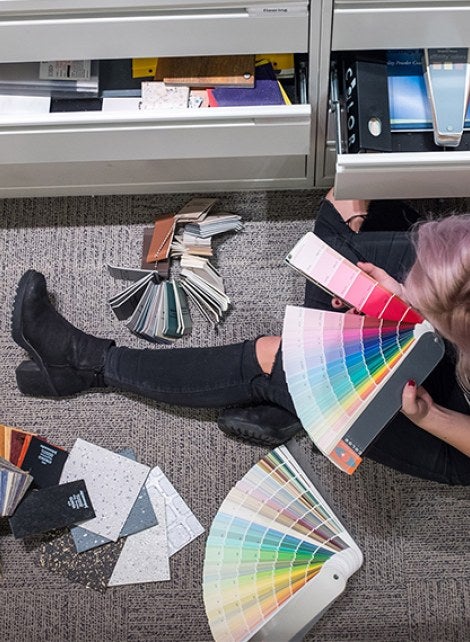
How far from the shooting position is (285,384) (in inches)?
61.1

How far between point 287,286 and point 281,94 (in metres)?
0.54

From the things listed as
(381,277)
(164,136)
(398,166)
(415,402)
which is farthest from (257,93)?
(415,402)

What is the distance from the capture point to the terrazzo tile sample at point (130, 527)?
170 cm

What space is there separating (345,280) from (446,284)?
9.8 inches

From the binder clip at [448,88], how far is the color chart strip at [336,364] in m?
0.34

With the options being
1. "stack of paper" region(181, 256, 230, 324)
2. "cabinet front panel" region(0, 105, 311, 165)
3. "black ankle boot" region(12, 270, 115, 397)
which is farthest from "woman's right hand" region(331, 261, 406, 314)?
"black ankle boot" region(12, 270, 115, 397)

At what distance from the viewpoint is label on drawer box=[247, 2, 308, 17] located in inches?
44.3

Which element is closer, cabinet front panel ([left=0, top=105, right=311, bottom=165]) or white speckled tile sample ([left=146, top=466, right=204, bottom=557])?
cabinet front panel ([left=0, top=105, right=311, bottom=165])

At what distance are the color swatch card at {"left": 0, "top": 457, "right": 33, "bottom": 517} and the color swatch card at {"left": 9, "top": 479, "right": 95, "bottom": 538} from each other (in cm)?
2

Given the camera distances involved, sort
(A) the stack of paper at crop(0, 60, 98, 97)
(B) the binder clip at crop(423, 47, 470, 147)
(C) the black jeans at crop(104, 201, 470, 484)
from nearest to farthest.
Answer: (B) the binder clip at crop(423, 47, 470, 147)
(A) the stack of paper at crop(0, 60, 98, 97)
(C) the black jeans at crop(104, 201, 470, 484)

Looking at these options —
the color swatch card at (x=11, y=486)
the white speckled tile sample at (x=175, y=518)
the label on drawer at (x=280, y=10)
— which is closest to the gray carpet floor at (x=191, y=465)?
the white speckled tile sample at (x=175, y=518)

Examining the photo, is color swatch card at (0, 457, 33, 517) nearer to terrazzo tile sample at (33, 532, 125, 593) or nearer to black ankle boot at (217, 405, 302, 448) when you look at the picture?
terrazzo tile sample at (33, 532, 125, 593)

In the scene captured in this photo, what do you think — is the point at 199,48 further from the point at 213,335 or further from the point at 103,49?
the point at 213,335

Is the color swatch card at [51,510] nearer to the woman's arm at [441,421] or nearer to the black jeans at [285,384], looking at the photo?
the black jeans at [285,384]
